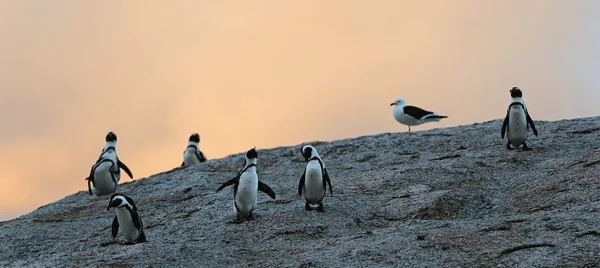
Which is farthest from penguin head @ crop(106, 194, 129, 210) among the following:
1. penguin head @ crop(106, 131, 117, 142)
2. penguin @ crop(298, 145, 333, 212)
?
penguin head @ crop(106, 131, 117, 142)

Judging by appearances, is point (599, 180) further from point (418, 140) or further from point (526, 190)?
point (418, 140)

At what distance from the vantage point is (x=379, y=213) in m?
12.5

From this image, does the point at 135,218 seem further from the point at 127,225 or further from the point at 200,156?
the point at 200,156

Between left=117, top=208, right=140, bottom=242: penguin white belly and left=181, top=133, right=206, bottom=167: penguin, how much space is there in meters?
10.4

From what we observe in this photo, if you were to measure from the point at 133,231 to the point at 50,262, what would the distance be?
128 cm

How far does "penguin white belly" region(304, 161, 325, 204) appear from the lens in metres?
12.1

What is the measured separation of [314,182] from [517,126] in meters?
5.12

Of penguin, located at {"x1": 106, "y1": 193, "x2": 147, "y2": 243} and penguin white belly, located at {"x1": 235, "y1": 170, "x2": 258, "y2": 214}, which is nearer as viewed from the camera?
penguin, located at {"x1": 106, "y1": 193, "x2": 147, "y2": 243}

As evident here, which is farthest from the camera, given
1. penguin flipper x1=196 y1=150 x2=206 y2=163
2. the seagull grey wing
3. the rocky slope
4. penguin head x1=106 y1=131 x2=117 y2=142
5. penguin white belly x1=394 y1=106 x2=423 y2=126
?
penguin flipper x1=196 y1=150 x2=206 y2=163

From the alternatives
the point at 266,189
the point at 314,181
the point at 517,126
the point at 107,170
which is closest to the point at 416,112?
the point at 517,126

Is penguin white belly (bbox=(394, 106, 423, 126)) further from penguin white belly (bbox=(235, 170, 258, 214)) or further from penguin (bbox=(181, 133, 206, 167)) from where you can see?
penguin white belly (bbox=(235, 170, 258, 214))

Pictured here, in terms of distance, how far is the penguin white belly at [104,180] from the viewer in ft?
59.1

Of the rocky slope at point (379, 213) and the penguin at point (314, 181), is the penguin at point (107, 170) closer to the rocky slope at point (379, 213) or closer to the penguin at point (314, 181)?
the rocky slope at point (379, 213)

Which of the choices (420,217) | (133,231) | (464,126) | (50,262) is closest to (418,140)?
(464,126)
